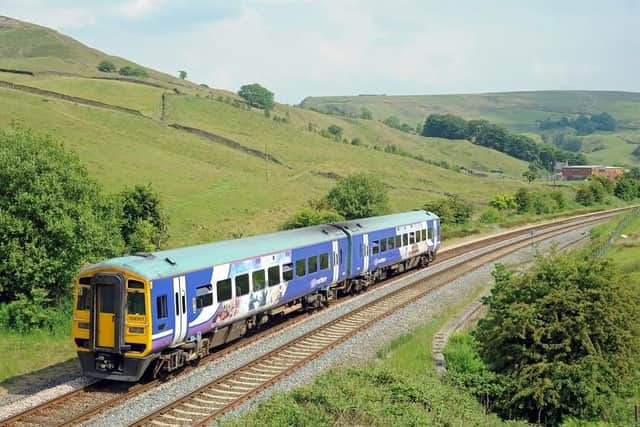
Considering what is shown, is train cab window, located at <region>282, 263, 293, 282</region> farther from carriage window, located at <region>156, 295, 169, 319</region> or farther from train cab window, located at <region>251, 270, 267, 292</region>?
carriage window, located at <region>156, 295, 169, 319</region>

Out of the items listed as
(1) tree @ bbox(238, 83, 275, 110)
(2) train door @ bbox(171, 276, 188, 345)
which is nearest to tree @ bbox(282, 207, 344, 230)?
(2) train door @ bbox(171, 276, 188, 345)

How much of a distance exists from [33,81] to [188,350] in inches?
4653

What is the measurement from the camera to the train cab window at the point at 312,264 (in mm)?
26384

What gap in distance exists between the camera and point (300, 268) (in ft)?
84.2

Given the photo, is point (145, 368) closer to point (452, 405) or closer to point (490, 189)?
point (452, 405)

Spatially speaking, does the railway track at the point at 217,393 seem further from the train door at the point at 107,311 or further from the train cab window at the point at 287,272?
the train cab window at the point at 287,272

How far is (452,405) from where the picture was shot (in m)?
14.4

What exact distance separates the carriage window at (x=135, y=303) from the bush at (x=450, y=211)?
51757 mm

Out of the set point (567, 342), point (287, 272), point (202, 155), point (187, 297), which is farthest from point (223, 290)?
point (202, 155)

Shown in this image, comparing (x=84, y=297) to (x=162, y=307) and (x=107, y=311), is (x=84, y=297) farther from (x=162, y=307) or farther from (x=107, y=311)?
Result: (x=162, y=307)

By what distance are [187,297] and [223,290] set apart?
190 cm

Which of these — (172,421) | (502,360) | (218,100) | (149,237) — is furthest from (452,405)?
(218,100)

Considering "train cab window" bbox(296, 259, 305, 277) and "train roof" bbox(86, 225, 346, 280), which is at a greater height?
"train roof" bbox(86, 225, 346, 280)

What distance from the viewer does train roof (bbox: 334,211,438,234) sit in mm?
31919
